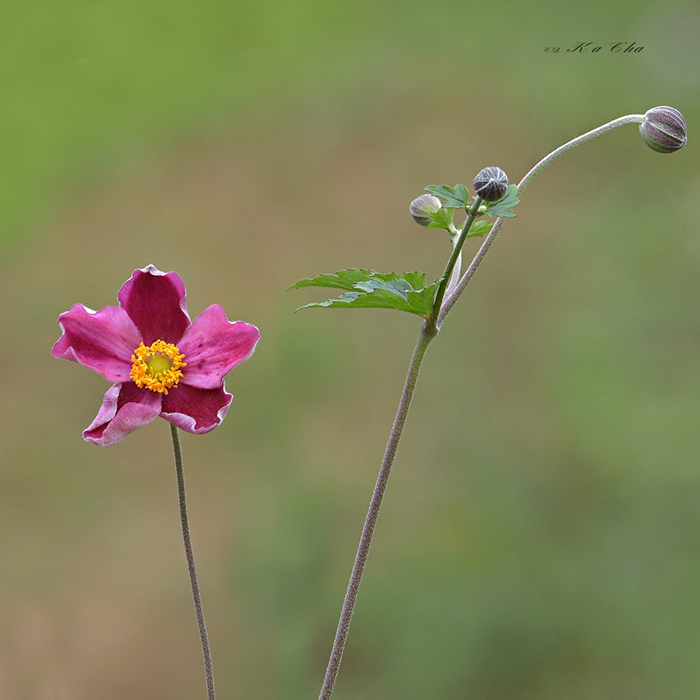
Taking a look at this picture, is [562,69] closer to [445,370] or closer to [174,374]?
[445,370]

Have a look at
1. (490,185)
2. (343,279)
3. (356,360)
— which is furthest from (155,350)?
(356,360)

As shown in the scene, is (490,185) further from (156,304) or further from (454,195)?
(156,304)

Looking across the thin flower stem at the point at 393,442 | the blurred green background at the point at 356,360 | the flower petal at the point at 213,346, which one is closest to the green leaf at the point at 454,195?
the thin flower stem at the point at 393,442

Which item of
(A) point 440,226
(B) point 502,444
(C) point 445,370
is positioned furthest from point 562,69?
(A) point 440,226

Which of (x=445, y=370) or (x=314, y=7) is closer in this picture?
(x=445, y=370)

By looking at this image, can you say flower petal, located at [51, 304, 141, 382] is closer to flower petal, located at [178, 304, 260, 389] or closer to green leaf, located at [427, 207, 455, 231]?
flower petal, located at [178, 304, 260, 389]

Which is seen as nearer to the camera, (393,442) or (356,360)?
(393,442)
